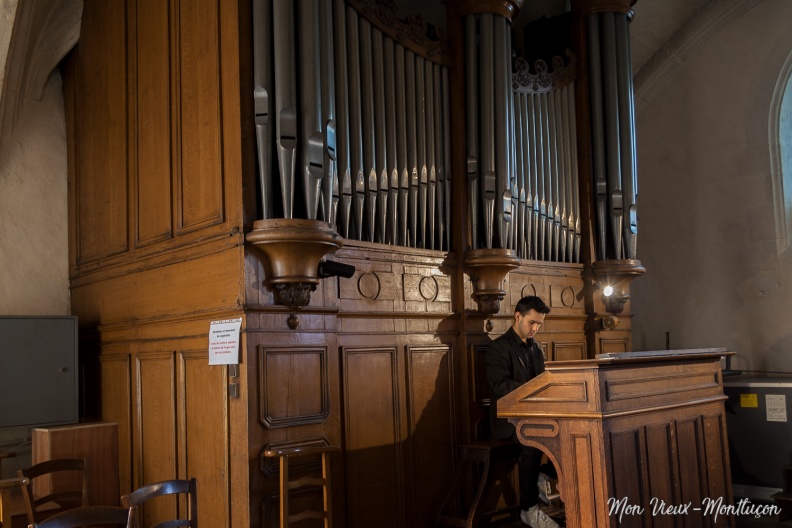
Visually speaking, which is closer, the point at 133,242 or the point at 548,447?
the point at 548,447

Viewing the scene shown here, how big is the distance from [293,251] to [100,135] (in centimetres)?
274

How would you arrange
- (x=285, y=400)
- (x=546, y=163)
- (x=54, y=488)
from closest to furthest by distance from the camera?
(x=285, y=400) < (x=54, y=488) < (x=546, y=163)

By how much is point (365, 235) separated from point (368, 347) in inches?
30.6

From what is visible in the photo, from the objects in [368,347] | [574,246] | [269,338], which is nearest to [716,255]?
[574,246]

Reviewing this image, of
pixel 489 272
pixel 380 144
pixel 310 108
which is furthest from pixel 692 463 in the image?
pixel 310 108

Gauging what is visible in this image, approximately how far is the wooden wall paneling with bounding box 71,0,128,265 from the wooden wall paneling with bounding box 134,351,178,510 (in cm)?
102

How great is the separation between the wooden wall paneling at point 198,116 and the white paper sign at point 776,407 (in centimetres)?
465

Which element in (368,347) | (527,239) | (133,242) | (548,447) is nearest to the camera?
(548,447)

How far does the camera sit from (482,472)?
6035mm

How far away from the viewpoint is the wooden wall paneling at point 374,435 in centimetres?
540

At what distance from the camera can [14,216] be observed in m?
6.88

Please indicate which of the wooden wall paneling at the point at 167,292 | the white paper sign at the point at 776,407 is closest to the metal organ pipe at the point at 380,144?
the wooden wall paneling at the point at 167,292

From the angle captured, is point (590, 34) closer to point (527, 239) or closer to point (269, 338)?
point (527, 239)

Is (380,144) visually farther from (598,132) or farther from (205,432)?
(598,132)
